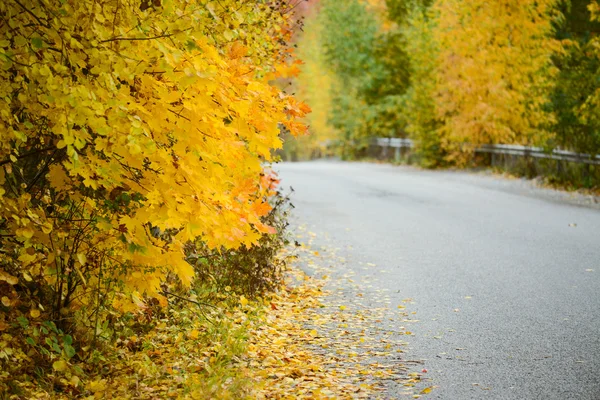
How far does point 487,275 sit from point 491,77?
16.6 m

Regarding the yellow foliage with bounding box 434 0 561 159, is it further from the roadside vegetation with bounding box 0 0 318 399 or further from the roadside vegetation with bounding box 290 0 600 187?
the roadside vegetation with bounding box 0 0 318 399

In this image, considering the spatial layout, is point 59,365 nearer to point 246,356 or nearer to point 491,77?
point 246,356

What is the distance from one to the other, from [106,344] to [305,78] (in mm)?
50656

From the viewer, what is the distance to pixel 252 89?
5.55 metres

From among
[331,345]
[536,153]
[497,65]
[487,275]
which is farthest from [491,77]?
[331,345]

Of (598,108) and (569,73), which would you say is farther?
(569,73)

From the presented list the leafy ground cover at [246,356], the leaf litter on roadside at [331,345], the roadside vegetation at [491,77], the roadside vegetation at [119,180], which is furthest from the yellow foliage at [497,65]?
the roadside vegetation at [119,180]

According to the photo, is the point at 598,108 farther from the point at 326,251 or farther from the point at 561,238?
the point at 326,251

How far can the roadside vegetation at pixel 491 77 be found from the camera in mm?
20578

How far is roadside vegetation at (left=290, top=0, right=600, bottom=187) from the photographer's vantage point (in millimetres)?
20578

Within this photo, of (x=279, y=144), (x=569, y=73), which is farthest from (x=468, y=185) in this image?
(x=279, y=144)

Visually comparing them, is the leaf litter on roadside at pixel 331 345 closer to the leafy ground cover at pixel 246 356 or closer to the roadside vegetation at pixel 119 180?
the leafy ground cover at pixel 246 356

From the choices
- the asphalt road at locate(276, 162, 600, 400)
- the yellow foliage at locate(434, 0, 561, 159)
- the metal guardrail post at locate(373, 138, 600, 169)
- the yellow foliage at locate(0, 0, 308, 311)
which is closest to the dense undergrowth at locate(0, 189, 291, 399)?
the yellow foliage at locate(0, 0, 308, 311)

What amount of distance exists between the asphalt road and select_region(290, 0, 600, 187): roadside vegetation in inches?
105
